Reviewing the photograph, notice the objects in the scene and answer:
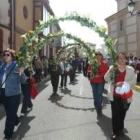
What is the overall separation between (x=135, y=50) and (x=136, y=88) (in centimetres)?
2029

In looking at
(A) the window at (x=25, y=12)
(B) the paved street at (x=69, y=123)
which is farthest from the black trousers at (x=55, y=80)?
(A) the window at (x=25, y=12)

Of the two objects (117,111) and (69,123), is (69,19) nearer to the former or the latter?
(69,123)

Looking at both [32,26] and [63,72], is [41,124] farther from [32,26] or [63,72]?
[32,26]

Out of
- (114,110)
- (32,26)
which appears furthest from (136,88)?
(32,26)

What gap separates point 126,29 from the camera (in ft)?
132

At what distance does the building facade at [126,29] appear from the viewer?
36844mm

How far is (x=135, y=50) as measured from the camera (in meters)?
36.9

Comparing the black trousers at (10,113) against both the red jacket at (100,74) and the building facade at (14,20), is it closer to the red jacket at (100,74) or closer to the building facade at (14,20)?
the red jacket at (100,74)

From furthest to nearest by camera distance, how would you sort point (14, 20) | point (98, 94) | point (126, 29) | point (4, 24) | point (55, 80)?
point (126, 29) < point (14, 20) < point (4, 24) < point (55, 80) < point (98, 94)

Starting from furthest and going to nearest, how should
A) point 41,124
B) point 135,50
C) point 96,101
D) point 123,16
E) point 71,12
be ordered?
point 123,16, point 135,50, point 96,101, point 71,12, point 41,124

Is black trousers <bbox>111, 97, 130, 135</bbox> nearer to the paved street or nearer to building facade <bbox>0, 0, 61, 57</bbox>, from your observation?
the paved street

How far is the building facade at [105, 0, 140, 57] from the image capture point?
36.8 metres

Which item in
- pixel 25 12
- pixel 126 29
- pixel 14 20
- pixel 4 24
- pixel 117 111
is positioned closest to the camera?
pixel 117 111

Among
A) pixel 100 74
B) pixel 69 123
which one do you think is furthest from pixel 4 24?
pixel 69 123
